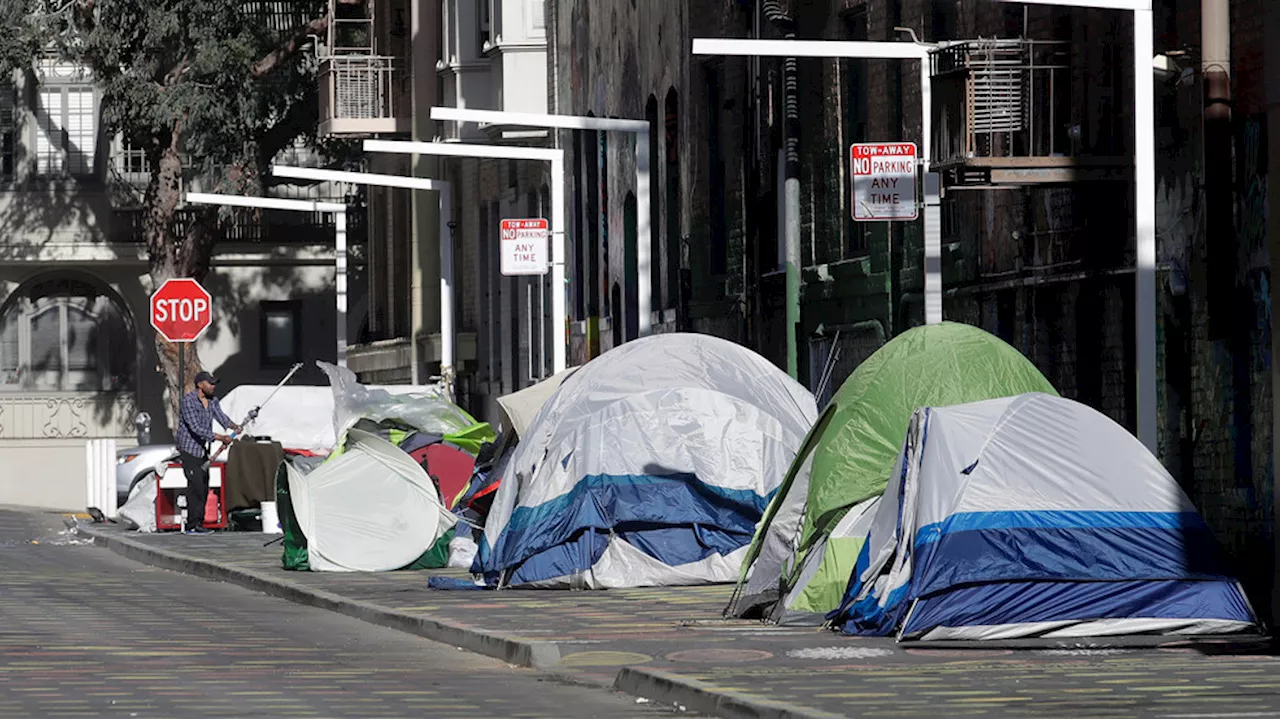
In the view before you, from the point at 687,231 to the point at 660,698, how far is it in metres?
21.1

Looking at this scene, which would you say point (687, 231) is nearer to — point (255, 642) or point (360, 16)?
point (255, 642)

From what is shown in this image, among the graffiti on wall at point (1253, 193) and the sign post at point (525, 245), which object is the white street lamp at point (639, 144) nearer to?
the sign post at point (525, 245)

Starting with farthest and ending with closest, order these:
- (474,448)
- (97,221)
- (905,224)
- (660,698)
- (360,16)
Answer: (97,221) → (360,16) → (474,448) → (905,224) → (660,698)

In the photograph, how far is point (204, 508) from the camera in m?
33.5

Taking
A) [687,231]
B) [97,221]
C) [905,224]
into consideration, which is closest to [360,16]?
[97,221]

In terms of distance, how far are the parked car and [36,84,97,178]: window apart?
17.8 meters

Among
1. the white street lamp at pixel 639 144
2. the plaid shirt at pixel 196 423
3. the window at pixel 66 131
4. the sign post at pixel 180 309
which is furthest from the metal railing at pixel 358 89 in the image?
the white street lamp at pixel 639 144

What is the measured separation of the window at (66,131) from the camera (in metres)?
59.8

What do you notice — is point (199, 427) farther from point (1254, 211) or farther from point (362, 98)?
point (362, 98)

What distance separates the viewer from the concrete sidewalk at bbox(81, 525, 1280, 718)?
1269 centimetres

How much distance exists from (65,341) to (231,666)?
4604cm

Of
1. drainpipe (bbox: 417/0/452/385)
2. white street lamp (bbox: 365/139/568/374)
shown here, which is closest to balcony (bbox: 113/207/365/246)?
drainpipe (bbox: 417/0/452/385)

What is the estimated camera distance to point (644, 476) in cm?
2242

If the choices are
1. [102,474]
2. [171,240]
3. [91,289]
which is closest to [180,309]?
[102,474]
